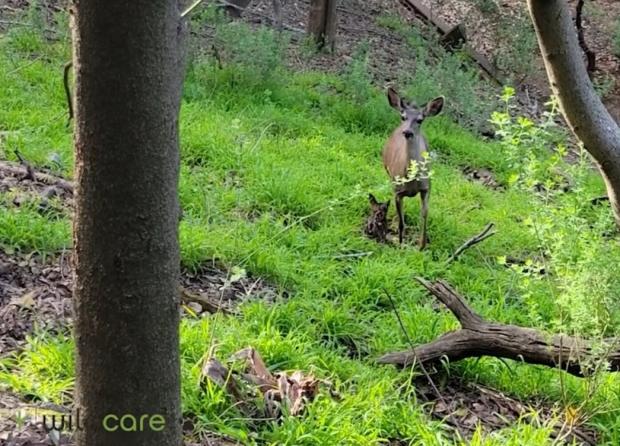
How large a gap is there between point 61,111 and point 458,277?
3.48 meters

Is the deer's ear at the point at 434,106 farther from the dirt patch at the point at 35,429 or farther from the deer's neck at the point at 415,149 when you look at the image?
the dirt patch at the point at 35,429

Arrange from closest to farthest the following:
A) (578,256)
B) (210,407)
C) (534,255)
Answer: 1. (210,407)
2. (578,256)
3. (534,255)

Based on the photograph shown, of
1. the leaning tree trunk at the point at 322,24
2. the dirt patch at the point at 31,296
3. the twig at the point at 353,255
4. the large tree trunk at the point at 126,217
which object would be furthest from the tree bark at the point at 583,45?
the large tree trunk at the point at 126,217

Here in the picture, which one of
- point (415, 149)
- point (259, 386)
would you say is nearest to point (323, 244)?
point (415, 149)

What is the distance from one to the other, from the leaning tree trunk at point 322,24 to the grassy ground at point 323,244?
1365 mm

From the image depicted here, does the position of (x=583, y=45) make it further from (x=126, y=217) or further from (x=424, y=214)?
(x=126, y=217)

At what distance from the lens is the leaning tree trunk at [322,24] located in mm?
10719

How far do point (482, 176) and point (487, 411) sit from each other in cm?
464

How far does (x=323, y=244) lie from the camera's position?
5707mm

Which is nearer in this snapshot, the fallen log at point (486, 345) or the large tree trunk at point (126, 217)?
the large tree trunk at point (126, 217)

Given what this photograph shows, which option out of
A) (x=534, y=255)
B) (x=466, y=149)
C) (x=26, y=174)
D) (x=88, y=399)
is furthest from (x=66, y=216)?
(x=466, y=149)

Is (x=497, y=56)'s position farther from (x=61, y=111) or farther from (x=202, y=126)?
(x=61, y=111)

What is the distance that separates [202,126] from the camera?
718 cm

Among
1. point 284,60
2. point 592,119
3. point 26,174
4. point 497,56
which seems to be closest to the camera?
point 592,119
